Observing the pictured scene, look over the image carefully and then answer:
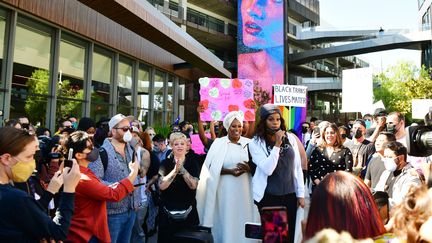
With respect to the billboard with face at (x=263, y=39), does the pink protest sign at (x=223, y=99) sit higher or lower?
lower

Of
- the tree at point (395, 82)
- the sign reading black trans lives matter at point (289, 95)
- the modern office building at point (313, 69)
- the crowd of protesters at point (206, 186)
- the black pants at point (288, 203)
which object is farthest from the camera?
the modern office building at point (313, 69)

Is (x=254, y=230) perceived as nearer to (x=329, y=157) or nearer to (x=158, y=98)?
(x=329, y=157)

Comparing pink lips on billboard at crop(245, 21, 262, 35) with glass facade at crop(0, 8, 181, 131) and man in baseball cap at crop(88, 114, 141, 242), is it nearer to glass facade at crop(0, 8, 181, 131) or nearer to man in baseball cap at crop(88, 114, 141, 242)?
glass facade at crop(0, 8, 181, 131)

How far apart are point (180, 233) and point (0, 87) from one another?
7896mm

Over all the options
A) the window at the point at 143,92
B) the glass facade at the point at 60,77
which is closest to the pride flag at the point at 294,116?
the glass facade at the point at 60,77

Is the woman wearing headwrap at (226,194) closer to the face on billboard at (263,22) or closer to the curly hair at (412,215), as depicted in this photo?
the curly hair at (412,215)

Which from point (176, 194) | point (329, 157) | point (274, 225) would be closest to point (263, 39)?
point (329, 157)

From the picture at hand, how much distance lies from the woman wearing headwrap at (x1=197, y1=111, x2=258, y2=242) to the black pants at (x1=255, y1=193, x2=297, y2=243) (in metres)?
0.48

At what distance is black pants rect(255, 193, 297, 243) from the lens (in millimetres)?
4035

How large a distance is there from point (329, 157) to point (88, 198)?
3.89 meters

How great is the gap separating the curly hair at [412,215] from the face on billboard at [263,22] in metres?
33.0

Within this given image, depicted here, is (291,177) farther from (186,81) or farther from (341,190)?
(186,81)

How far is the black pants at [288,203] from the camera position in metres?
4.04

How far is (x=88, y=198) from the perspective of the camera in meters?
3.14
